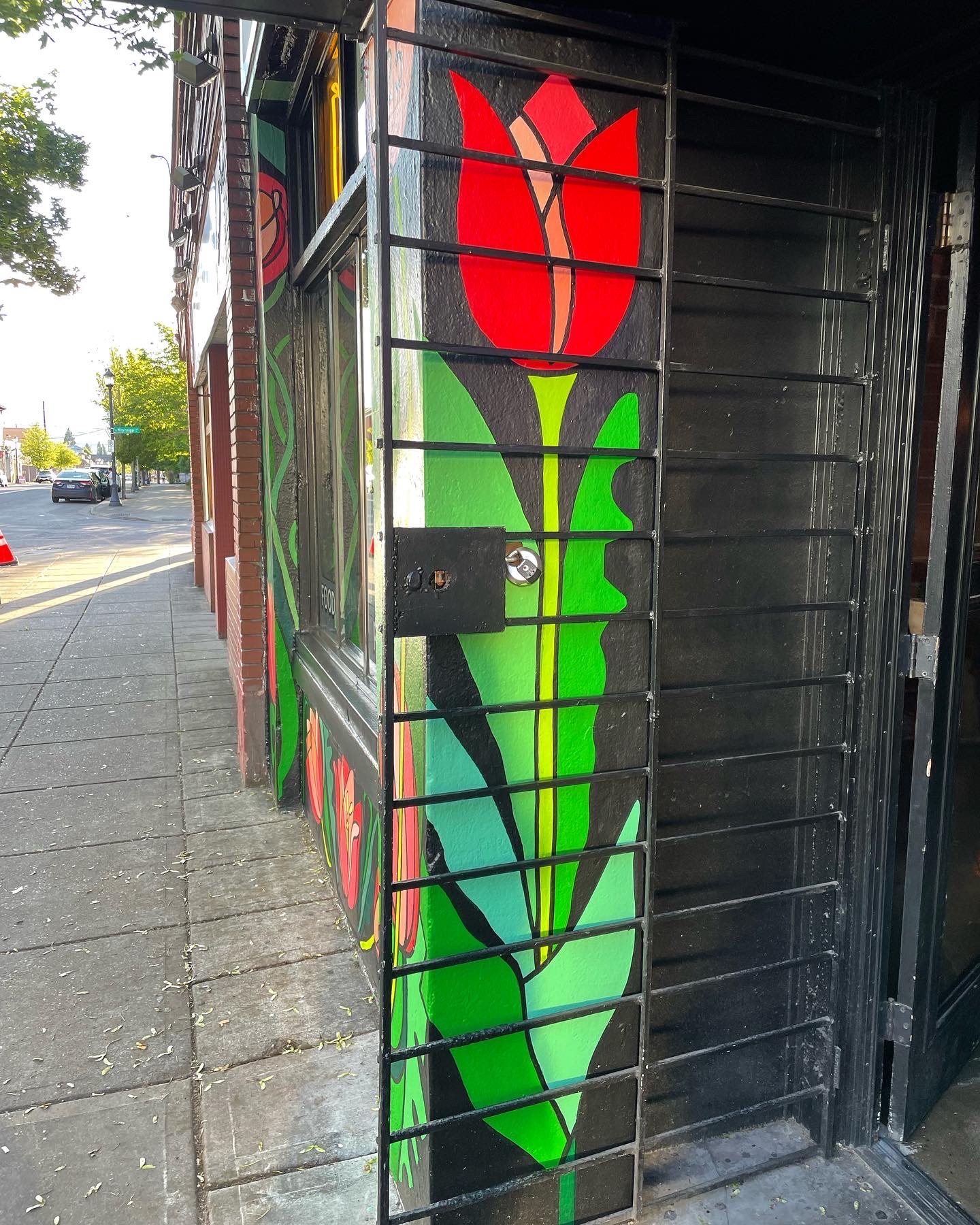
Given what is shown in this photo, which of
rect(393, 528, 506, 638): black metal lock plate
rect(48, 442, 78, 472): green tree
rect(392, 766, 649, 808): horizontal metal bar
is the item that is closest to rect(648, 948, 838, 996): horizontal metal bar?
rect(392, 766, 649, 808): horizontal metal bar

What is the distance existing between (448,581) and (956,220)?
5.09ft

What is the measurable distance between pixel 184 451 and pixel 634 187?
49713 millimetres

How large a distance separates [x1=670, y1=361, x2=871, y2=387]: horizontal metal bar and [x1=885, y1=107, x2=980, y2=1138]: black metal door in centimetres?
26

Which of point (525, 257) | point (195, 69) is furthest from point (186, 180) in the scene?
point (525, 257)

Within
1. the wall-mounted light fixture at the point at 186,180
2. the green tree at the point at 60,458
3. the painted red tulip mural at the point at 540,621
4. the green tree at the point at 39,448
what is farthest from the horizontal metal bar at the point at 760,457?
the green tree at the point at 39,448

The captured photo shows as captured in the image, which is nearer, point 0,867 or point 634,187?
point 634,187

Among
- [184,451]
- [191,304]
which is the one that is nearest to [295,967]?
[191,304]

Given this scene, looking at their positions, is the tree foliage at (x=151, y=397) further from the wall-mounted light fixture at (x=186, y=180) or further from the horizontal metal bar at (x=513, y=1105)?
the horizontal metal bar at (x=513, y=1105)

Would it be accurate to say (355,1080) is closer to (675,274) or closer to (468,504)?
(468,504)

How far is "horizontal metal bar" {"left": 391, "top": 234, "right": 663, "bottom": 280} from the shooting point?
5.65ft

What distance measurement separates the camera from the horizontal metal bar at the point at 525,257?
5.65 feet

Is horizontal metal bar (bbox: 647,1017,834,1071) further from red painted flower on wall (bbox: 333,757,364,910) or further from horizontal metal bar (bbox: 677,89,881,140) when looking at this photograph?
horizontal metal bar (bbox: 677,89,881,140)

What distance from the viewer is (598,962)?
2.14 meters

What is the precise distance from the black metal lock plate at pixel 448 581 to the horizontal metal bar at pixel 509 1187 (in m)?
1.25
